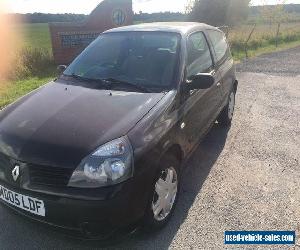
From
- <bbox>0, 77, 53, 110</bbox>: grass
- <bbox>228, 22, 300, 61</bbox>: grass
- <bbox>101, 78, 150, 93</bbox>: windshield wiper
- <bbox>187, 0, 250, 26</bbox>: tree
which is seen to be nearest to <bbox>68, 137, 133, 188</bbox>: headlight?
<bbox>101, 78, 150, 93</bbox>: windshield wiper

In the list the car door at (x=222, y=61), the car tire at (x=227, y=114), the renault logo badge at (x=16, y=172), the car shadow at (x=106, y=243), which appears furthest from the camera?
the car tire at (x=227, y=114)

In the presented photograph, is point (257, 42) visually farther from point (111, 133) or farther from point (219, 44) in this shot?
point (111, 133)

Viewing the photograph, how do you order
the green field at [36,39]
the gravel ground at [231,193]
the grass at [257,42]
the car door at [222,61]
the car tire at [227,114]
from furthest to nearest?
the green field at [36,39], the grass at [257,42], the car tire at [227,114], the car door at [222,61], the gravel ground at [231,193]

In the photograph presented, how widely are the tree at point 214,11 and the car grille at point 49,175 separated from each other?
38402 mm

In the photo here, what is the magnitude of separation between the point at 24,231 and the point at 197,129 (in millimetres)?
2112

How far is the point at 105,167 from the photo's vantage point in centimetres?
254

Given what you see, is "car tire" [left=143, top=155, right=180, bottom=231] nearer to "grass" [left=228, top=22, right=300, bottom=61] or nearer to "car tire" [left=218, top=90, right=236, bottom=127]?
"car tire" [left=218, top=90, right=236, bottom=127]

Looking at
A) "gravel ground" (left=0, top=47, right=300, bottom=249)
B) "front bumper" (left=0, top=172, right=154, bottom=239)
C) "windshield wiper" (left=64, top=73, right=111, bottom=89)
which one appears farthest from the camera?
"windshield wiper" (left=64, top=73, right=111, bottom=89)

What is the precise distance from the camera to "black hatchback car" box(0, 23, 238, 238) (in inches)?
99.6

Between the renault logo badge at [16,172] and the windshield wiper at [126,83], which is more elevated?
the windshield wiper at [126,83]

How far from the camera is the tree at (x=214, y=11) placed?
38.8m

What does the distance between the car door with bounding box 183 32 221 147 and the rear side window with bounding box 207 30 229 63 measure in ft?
1.07

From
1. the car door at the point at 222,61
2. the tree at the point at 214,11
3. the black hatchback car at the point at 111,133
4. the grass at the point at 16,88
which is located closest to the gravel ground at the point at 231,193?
the black hatchback car at the point at 111,133

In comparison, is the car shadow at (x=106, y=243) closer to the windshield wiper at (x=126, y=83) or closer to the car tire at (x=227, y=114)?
the windshield wiper at (x=126, y=83)
